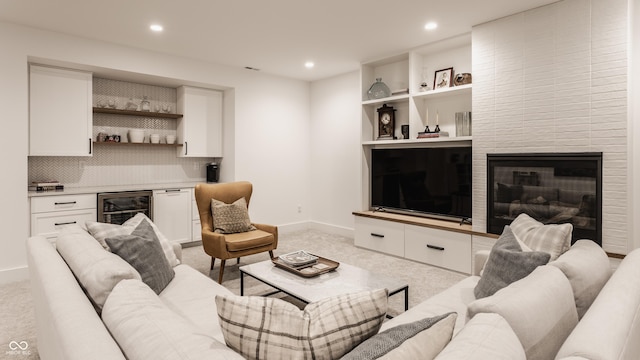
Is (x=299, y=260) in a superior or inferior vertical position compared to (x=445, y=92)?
inferior

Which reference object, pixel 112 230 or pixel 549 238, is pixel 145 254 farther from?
pixel 549 238

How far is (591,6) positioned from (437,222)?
2434 mm

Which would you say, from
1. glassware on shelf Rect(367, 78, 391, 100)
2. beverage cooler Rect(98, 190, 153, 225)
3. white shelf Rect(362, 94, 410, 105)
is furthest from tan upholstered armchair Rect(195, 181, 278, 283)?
glassware on shelf Rect(367, 78, 391, 100)

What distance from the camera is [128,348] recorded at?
3.44 ft

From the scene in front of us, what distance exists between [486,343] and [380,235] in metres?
3.85

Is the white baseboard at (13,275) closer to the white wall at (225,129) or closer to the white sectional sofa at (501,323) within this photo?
the white wall at (225,129)

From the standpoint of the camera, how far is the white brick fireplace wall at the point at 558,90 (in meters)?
2.96

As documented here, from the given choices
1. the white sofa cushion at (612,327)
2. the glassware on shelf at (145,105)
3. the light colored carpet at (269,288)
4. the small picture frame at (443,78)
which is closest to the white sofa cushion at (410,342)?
the white sofa cushion at (612,327)

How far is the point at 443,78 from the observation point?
438 cm

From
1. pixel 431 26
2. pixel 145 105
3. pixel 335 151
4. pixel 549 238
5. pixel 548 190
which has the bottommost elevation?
pixel 549 238

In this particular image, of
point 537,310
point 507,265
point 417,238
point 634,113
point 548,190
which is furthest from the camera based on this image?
point 417,238

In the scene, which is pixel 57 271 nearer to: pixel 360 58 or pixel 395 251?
pixel 395 251

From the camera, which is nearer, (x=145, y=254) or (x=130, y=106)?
(x=145, y=254)

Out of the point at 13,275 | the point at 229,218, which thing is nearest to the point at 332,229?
the point at 229,218
